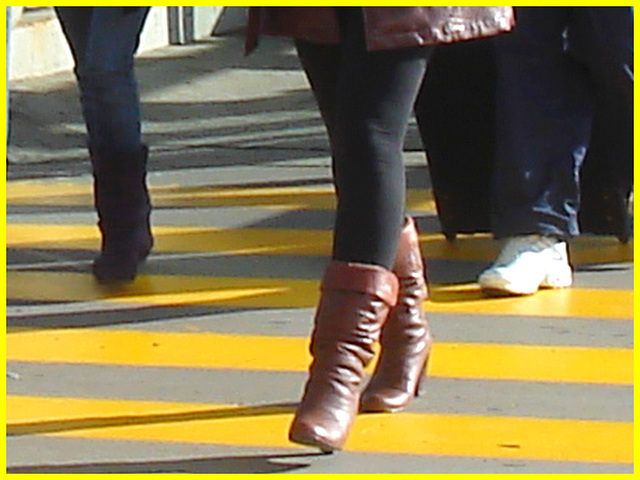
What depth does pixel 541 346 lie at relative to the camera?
4.86 m

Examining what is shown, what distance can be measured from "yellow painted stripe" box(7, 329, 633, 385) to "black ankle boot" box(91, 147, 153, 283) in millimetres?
486

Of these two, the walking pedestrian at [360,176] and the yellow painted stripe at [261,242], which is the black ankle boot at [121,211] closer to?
the yellow painted stripe at [261,242]

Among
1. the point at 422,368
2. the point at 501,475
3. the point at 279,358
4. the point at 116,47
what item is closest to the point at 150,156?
the point at 116,47

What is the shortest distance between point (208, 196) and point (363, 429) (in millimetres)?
2781

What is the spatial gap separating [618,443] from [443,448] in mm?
397

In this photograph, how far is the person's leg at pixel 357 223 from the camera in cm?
387

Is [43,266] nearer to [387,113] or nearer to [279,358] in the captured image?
[279,358]

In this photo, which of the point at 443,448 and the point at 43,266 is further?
the point at 43,266

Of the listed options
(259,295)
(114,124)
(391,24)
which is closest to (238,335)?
(259,295)

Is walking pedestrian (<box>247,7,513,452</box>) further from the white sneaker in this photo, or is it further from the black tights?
the white sneaker

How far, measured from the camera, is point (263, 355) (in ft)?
15.8

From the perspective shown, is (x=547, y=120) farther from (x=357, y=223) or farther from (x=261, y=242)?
(x=357, y=223)

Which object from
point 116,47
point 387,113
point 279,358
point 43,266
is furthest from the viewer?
point 43,266

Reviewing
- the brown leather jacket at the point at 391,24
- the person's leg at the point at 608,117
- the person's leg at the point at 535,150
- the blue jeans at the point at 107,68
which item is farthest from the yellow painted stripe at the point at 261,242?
the brown leather jacket at the point at 391,24
